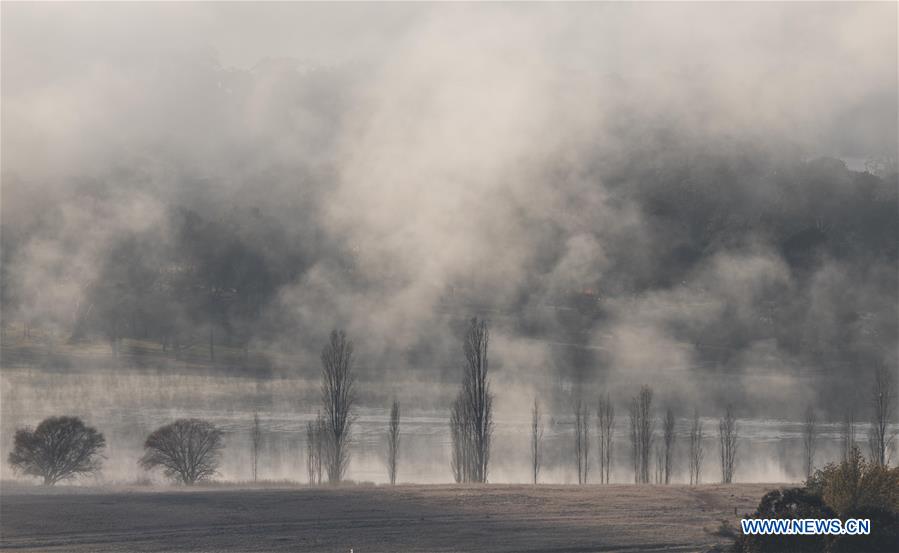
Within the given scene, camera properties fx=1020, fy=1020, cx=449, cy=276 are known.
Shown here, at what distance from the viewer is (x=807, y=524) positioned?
4262 centimetres

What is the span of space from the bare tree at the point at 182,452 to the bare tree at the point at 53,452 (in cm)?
623

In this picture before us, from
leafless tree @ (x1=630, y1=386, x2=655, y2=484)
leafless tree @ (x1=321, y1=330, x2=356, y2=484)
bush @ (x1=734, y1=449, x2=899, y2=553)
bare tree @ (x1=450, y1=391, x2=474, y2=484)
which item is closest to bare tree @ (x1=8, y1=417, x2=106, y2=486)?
leafless tree @ (x1=321, y1=330, x2=356, y2=484)

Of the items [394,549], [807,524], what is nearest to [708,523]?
[807,524]

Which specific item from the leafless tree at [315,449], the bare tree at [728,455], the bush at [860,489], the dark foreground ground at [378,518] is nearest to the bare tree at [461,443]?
the leafless tree at [315,449]

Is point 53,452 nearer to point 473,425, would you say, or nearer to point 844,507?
point 473,425

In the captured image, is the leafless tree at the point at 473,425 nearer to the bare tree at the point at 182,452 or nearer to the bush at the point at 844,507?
the bare tree at the point at 182,452

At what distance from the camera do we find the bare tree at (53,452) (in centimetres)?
10438

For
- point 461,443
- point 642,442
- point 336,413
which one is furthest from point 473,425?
point 642,442

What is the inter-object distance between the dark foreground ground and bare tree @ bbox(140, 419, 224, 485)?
28512 millimetres

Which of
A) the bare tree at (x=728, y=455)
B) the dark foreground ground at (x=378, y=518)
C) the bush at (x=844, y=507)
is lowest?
the bare tree at (x=728, y=455)

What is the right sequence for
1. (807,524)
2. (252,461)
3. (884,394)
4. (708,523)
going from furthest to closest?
(252,461)
(884,394)
(708,523)
(807,524)

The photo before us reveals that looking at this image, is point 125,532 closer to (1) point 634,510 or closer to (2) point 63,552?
(2) point 63,552

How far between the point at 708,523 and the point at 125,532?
108ft

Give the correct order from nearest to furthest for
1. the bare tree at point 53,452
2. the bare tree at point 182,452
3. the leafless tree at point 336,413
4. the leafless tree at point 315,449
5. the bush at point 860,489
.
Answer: the bush at point 860,489
the bare tree at point 53,452
the bare tree at point 182,452
the leafless tree at point 336,413
the leafless tree at point 315,449
